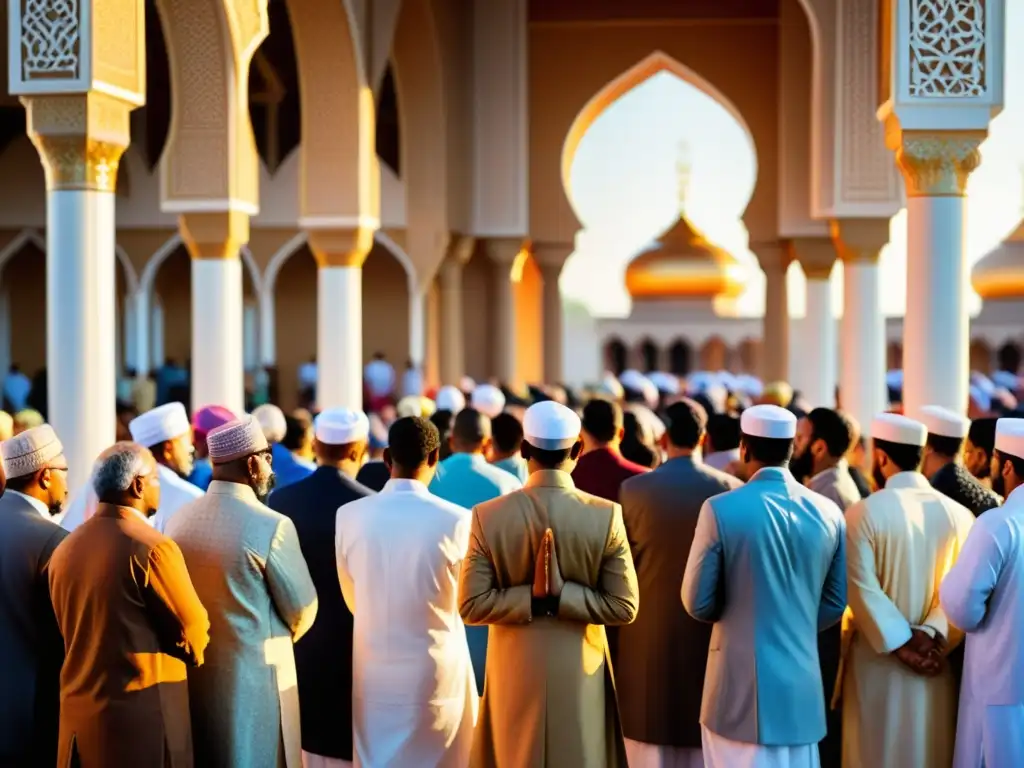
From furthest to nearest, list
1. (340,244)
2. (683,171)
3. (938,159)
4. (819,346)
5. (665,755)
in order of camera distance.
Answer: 1. (683,171)
2. (819,346)
3. (340,244)
4. (938,159)
5. (665,755)

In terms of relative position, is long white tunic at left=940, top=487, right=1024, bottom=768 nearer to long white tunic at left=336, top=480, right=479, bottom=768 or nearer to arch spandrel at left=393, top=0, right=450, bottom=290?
long white tunic at left=336, top=480, right=479, bottom=768

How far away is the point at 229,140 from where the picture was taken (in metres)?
8.00

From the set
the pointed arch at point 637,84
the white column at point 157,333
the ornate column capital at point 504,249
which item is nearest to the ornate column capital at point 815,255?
the pointed arch at point 637,84

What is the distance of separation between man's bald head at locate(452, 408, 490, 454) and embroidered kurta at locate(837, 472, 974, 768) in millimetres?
1345

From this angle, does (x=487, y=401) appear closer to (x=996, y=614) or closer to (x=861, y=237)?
(x=996, y=614)

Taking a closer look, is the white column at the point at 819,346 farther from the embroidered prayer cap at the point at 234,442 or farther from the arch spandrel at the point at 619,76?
the embroidered prayer cap at the point at 234,442

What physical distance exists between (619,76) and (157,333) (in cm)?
632

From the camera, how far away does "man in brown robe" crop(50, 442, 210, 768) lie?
311cm

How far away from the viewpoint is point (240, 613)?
334 cm

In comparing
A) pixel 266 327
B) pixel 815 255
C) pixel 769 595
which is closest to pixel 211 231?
pixel 769 595

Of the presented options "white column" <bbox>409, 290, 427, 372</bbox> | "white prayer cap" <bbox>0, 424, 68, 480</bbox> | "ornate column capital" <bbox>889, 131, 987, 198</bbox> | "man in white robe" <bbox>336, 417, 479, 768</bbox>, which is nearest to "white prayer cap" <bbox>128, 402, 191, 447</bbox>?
"white prayer cap" <bbox>0, 424, 68, 480</bbox>

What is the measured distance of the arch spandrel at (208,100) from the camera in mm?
7910

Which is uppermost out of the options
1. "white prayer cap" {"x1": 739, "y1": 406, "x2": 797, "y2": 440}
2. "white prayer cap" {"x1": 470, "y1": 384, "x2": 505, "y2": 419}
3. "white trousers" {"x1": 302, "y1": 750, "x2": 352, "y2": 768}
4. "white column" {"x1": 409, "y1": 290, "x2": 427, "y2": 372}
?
"white column" {"x1": 409, "y1": 290, "x2": 427, "y2": 372}

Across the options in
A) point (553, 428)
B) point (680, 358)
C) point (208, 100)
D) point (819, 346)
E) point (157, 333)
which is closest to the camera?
point (553, 428)
